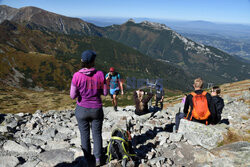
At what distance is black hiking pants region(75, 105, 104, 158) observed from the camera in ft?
19.1

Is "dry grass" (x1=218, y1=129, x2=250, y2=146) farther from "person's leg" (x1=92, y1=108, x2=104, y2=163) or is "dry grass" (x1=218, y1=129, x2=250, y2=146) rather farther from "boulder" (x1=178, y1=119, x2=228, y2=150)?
"person's leg" (x1=92, y1=108, x2=104, y2=163)

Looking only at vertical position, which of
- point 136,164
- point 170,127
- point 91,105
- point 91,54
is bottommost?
point 170,127

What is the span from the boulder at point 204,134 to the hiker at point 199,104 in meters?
0.35

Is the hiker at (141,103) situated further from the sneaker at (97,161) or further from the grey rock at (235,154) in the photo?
the sneaker at (97,161)

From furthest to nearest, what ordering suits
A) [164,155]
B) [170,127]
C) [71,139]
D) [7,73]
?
1. [7,73]
2. [170,127]
3. [71,139]
4. [164,155]

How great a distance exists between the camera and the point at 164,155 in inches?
289

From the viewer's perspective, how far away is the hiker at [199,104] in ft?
25.5

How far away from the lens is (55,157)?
6.95m

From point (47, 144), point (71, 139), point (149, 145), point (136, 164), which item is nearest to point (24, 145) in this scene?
point (47, 144)

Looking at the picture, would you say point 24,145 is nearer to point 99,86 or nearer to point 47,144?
point 47,144

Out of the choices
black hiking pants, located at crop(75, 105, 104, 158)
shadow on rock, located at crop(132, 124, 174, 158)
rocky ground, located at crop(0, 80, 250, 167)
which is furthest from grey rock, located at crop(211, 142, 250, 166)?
black hiking pants, located at crop(75, 105, 104, 158)

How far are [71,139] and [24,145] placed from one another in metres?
2.24

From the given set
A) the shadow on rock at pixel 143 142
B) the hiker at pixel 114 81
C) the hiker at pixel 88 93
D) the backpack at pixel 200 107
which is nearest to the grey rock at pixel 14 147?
the hiker at pixel 88 93

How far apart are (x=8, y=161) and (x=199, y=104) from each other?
796cm
